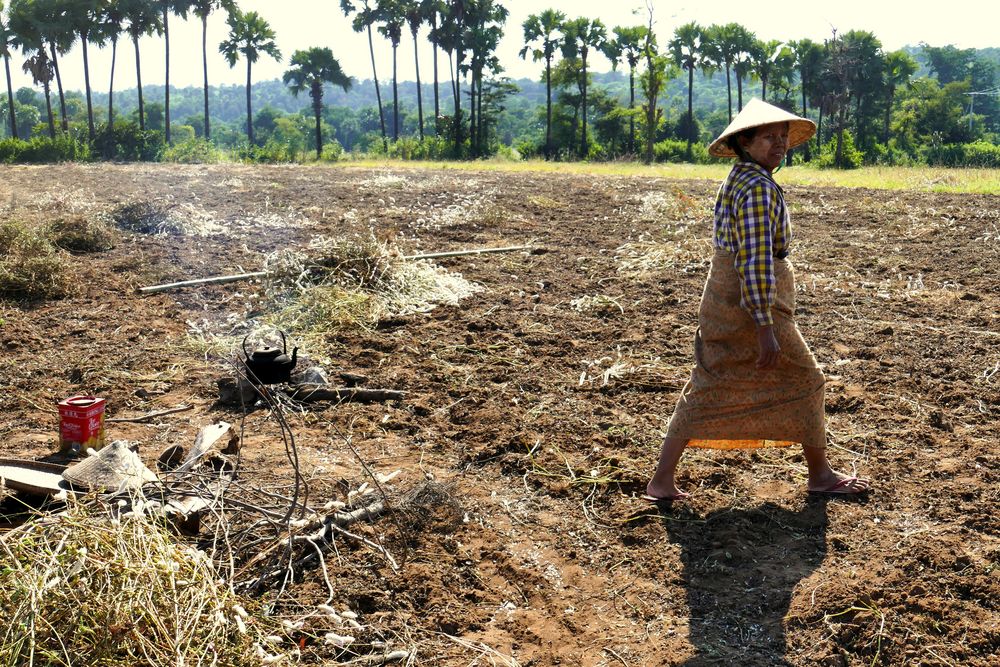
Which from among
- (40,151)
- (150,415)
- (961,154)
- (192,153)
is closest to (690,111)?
(961,154)

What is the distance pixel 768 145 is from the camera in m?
2.89

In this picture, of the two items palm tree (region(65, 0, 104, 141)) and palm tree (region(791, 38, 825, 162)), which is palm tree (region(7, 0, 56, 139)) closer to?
palm tree (region(65, 0, 104, 141))

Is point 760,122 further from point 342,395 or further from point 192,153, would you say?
point 192,153

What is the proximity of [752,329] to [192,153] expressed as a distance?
3209 centimetres

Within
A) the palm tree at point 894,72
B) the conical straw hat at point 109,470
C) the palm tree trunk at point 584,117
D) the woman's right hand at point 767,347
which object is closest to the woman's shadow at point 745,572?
the woman's right hand at point 767,347

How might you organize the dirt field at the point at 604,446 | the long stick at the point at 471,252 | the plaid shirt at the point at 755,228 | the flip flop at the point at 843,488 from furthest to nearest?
the long stick at the point at 471,252 < the flip flop at the point at 843,488 < the plaid shirt at the point at 755,228 < the dirt field at the point at 604,446

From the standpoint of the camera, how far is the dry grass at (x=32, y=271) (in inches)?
263

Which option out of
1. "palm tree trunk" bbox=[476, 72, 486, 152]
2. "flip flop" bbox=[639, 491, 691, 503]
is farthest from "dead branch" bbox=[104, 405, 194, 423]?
"palm tree trunk" bbox=[476, 72, 486, 152]

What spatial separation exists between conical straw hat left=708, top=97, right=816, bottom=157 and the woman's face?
33 millimetres

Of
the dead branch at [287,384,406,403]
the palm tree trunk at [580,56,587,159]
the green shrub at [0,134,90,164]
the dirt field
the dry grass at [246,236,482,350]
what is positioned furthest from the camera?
the palm tree trunk at [580,56,587,159]

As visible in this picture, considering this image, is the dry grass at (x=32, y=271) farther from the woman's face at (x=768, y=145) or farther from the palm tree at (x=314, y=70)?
the palm tree at (x=314, y=70)

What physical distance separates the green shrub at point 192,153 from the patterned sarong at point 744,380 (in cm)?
3004

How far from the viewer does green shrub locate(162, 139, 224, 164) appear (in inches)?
1220

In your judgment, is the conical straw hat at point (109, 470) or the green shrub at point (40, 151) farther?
the green shrub at point (40, 151)
